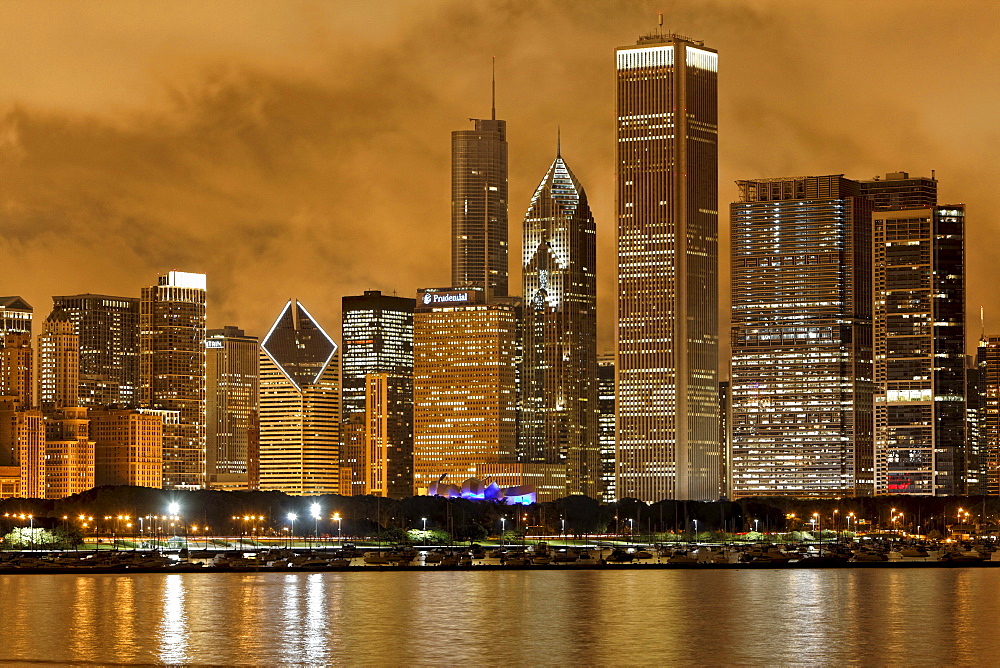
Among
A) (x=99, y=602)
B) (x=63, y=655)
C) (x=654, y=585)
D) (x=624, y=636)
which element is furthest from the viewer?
(x=654, y=585)

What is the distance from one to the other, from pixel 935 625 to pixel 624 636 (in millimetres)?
26212

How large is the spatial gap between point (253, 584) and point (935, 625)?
264 ft

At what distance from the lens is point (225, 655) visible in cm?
12062

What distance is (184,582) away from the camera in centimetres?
19875

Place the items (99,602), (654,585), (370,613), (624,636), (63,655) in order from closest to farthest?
(63,655) → (624,636) → (370,613) → (99,602) → (654,585)

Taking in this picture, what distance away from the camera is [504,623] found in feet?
469

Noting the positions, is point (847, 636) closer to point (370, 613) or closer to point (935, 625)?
point (935, 625)

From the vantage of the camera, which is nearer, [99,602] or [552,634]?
[552,634]

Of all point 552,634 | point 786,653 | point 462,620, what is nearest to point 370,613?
point 462,620

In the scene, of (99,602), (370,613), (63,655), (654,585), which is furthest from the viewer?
(654,585)

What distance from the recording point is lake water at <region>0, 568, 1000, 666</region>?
397 ft

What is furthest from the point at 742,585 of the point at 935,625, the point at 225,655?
the point at 225,655

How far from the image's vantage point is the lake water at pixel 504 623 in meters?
121

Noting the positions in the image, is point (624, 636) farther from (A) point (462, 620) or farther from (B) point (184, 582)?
(B) point (184, 582)
